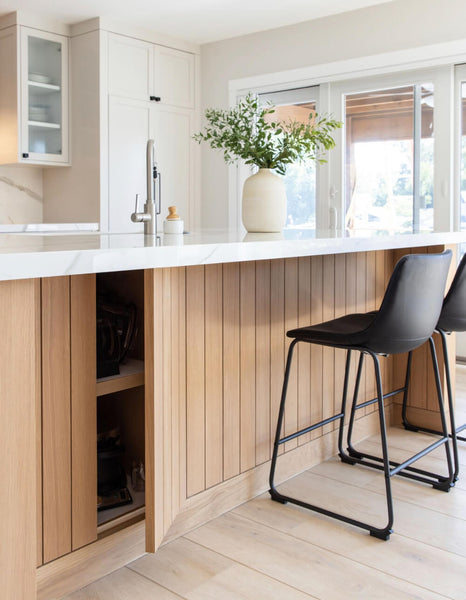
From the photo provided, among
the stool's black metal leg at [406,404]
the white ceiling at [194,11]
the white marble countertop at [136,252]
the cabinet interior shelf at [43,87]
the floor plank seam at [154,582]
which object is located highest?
the white ceiling at [194,11]

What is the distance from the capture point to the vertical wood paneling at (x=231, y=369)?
206 centimetres

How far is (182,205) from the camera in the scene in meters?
5.61

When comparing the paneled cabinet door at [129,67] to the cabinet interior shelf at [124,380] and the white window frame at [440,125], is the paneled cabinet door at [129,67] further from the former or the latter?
the cabinet interior shelf at [124,380]

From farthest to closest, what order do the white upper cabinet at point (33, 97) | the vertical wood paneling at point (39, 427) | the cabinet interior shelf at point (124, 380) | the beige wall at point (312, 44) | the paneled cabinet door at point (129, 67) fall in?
1. the paneled cabinet door at point (129, 67)
2. the white upper cabinet at point (33, 97)
3. the beige wall at point (312, 44)
4. the cabinet interior shelf at point (124, 380)
5. the vertical wood paneling at point (39, 427)

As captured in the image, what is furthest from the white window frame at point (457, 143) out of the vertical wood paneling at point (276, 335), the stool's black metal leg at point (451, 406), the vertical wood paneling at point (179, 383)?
the vertical wood paneling at point (179, 383)

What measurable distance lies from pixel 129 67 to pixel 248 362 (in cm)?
364

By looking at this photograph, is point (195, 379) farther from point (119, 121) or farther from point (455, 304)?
point (119, 121)

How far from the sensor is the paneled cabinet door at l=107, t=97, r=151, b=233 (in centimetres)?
503

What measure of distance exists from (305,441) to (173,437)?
865 millimetres

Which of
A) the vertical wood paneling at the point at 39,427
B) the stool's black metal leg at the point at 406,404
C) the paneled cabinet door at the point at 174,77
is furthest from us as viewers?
the paneled cabinet door at the point at 174,77

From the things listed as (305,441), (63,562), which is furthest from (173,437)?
(305,441)

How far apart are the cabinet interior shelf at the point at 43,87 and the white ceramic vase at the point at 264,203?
9.97 feet

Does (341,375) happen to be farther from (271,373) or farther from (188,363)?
(188,363)

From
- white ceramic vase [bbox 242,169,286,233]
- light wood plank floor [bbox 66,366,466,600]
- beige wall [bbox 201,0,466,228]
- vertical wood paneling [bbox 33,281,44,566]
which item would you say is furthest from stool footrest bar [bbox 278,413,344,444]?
beige wall [bbox 201,0,466,228]
